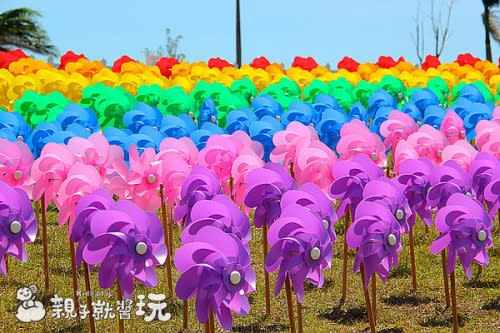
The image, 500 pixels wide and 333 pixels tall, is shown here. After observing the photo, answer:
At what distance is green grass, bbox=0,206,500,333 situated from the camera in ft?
22.3

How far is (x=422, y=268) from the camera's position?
860 cm

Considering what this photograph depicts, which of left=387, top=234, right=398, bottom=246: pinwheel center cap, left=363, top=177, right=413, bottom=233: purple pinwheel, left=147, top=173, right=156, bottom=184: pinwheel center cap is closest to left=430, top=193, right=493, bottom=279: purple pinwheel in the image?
left=363, top=177, right=413, bottom=233: purple pinwheel

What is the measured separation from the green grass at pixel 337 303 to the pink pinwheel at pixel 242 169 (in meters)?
0.87

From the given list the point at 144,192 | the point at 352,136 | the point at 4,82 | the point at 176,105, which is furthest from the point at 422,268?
the point at 4,82

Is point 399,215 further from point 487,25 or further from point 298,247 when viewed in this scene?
point 487,25

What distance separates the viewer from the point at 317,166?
22.5 ft

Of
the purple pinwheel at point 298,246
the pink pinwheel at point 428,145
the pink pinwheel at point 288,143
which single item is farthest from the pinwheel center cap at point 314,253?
the pink pinwheel at point 428,145

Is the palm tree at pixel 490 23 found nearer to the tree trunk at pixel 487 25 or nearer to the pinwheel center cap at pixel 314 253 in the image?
the tree trunk at pixel 487 25

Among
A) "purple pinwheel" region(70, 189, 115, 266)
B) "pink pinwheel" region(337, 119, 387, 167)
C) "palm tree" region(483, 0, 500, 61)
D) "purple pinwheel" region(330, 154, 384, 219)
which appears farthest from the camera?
"palm tree" region(483, 0, 500, 61)

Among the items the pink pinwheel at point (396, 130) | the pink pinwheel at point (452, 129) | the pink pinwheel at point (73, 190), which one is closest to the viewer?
the pink pinwheel at point (73, 190)

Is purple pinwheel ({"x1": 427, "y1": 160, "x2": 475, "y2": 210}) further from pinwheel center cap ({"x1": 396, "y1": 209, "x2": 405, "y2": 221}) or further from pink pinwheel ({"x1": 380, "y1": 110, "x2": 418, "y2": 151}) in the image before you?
pink pinwheel ({"x1": 380, "y1": 110, "x2": 418, "y2": 151})

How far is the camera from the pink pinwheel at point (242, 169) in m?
6.77

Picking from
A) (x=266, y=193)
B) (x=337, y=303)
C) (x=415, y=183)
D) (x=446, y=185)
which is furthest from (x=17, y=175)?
(x=446, y=185)

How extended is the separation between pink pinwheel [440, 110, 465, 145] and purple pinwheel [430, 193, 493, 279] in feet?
13.2
